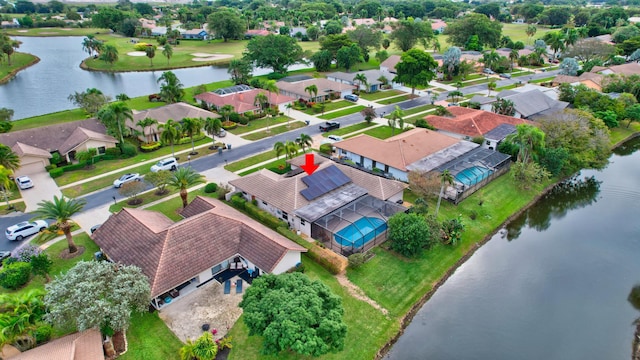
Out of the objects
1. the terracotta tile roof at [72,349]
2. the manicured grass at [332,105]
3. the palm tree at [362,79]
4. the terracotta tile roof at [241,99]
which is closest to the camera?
the terracotta tile roof at [72,349]

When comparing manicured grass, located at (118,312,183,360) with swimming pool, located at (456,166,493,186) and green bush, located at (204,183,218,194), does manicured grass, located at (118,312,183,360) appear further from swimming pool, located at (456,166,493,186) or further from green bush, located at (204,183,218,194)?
→ swimming pool, located at (456,166,493,186)

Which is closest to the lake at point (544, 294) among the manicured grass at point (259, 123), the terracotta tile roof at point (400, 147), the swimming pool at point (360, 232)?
the swimming pool at point (360, 232)

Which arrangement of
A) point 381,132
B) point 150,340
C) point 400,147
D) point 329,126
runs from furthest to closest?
point 329,126 → point 381,132 → point 400,147 → point 150,340

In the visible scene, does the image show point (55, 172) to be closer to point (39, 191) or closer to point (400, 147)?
point (39, 191)

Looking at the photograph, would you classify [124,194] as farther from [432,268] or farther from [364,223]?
[432,268]

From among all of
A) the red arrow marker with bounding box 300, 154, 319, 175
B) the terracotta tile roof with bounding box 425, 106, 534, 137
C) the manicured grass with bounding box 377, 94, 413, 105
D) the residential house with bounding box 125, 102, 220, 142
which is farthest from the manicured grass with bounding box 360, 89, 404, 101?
the red arrow marker with bounding box 300, 154, 319, 175

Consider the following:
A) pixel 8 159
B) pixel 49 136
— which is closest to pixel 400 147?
pixel 8 159

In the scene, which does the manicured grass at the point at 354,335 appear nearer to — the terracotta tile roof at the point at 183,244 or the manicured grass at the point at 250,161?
the terracotta tile roof at the point at 183,244

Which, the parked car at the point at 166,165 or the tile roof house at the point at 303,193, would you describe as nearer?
the tile roof house at the point at 303,193
